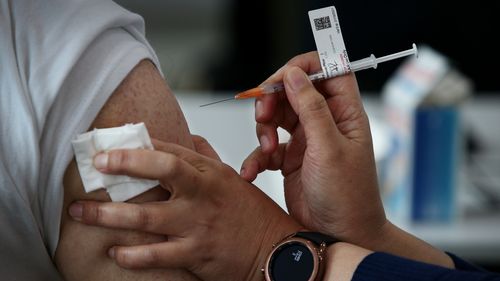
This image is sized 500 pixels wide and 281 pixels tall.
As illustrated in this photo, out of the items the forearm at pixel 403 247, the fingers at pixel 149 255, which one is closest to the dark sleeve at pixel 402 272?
the forearm at pixel 403 247

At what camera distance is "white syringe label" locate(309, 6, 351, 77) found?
1.10 meters

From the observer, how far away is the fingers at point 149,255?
1.02 meters

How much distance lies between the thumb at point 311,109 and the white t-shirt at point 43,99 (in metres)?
0.26

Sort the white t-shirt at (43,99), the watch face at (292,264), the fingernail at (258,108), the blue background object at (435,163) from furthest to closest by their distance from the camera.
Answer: the blue background object at (435,163) → the fingernail at (258,108) → the watch face at (292,264) → the white t-shirt at (43,99)

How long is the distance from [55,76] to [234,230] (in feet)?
1.17

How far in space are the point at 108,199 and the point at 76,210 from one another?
4 cm

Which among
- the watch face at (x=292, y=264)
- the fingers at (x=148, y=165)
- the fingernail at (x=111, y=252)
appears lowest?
the watch face at (x=292, y=264)

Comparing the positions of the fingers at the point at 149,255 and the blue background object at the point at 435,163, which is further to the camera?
the blue background object at the point at 435,163

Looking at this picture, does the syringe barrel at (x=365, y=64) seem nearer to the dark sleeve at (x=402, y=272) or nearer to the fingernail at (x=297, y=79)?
the fingernail at (x=297, y=79)

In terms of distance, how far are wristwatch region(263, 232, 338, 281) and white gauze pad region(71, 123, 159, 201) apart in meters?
0.27

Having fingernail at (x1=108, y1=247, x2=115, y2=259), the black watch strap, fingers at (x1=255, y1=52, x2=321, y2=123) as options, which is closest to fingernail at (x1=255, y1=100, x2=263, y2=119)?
fingers at (x1=255, y1=52, x2=321, y2=123)

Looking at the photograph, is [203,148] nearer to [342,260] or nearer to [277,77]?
[277,77]

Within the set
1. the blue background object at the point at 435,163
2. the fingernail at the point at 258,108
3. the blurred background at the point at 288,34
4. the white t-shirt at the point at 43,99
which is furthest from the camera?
the blurred background at the point at 288,34

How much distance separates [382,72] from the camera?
3.63 meters
